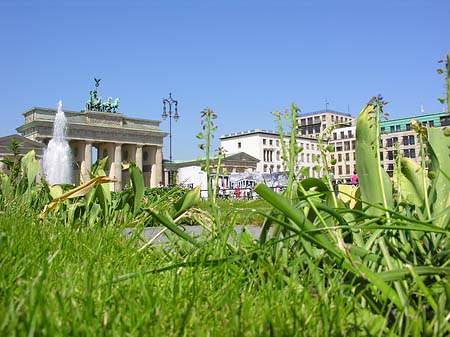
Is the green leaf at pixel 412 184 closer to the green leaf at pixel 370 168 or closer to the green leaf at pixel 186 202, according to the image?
the green leaf at pixel 370 168

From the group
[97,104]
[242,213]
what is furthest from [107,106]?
[242,213]

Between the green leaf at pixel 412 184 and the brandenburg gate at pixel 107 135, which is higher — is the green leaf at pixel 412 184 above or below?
below

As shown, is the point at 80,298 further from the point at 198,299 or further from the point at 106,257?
the point at 106,257

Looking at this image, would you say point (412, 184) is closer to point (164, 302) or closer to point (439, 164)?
point (439, 164)

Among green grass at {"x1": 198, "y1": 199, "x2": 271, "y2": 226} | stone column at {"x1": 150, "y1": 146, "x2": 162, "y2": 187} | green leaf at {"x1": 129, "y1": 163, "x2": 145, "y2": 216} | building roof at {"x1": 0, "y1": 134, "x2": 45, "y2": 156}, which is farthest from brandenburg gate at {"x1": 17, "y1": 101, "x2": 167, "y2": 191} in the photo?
green leaf at {"x1": 129, "y1": 163, "x2": 145, "y2": 216}

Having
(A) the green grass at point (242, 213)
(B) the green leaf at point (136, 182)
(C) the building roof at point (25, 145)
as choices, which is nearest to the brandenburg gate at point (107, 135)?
(C) the building roof at point (25, 145)

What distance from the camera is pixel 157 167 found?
6975cm

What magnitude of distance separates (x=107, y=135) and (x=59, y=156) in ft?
53.5

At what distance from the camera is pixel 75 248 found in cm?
177

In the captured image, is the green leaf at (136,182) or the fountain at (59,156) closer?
the green leaf at (136,182)

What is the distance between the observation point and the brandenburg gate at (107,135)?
5759 centimetres

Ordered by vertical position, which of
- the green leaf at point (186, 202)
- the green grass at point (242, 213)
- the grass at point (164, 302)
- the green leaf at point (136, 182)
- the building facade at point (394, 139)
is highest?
the building facade at point (394, 139)

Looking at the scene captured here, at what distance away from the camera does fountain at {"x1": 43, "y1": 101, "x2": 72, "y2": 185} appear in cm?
4206

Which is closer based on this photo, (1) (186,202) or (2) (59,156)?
(1) (186,202)
